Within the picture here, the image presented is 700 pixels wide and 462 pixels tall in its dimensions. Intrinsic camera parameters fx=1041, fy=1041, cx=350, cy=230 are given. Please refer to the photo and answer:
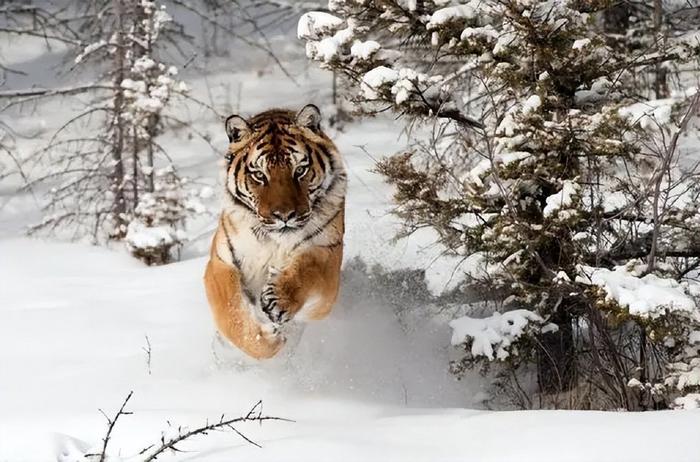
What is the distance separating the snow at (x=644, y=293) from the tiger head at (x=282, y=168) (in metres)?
2.22

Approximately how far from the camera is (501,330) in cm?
646

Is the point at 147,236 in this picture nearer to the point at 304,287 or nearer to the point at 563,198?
the point at 304,287

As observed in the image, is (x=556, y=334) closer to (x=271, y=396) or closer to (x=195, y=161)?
(x=271, y=396)

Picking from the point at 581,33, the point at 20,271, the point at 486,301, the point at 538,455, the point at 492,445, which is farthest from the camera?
the point at 20,271

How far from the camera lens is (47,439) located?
4988 mm

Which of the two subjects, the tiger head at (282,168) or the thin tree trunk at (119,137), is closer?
the tiger head at (282,168)

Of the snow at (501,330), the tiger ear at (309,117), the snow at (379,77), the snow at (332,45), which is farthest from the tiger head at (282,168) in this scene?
the snow at (501,330)

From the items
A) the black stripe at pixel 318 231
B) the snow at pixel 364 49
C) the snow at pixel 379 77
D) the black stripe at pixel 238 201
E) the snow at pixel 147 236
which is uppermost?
the snow at pixel 364 49

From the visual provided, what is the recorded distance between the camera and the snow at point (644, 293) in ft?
15.9

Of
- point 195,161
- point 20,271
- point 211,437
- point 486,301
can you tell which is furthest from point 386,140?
point 211,437

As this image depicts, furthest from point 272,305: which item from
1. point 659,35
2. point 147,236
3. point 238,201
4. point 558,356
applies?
point 147,236

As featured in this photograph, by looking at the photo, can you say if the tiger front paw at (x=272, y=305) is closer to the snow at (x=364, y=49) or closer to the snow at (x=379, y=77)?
the snow at (x=379, y=77)

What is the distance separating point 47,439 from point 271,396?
70.5 inches

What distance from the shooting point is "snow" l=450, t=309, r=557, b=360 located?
6418 millimetres
